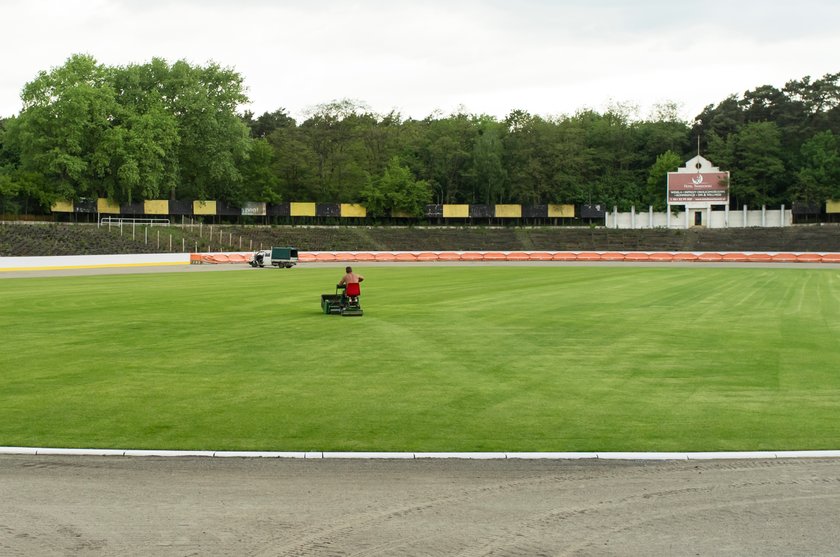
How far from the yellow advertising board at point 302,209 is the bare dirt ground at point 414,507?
115 m

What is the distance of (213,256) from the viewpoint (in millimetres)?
81125

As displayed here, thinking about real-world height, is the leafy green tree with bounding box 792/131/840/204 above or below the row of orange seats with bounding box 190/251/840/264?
above

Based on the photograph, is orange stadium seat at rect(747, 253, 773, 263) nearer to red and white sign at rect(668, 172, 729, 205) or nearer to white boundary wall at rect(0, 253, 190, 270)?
red and white sign at rect(668, 172, 729, 205)

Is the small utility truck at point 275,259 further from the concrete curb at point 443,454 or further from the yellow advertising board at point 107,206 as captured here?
the concrete curb at point 443,454

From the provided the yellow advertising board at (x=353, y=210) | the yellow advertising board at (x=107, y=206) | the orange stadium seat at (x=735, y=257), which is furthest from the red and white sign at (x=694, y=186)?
the yellow advertising board at (x=107, y=206)

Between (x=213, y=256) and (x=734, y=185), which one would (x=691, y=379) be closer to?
(x=213, y=256)

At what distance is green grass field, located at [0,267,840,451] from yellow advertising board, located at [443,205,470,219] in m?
94.4

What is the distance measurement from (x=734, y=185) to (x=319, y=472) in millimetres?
123259

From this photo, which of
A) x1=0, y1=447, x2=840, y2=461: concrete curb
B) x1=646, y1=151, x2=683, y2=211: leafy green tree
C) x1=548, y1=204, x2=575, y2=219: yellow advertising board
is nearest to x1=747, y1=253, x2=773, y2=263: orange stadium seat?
x1=646, y1=151, x2=683, y2=211: leafy green tree

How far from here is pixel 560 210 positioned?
418ft

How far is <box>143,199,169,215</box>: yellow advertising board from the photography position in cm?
11488

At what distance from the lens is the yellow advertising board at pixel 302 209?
125 m

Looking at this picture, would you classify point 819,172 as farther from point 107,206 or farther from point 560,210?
point 107,206

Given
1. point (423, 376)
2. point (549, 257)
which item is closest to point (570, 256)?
point (549, 257)
